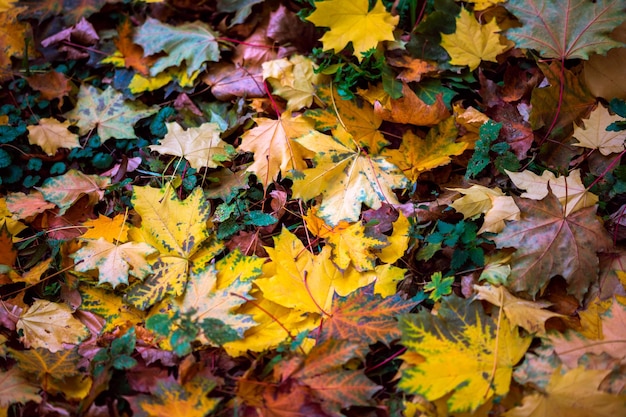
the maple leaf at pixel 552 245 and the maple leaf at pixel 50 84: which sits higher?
the maple leaf at pixel 50 84

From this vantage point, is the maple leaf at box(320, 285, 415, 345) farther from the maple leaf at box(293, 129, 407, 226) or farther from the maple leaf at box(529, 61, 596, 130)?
the maple leaf at box(529, 61, 596, 130)

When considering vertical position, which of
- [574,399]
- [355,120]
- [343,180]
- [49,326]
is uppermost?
[355,120]

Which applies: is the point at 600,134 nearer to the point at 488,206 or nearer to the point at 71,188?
the point at 488,206

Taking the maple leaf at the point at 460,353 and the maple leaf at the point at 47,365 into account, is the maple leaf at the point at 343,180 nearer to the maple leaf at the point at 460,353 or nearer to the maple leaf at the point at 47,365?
the maple leaf at the point at 460,353

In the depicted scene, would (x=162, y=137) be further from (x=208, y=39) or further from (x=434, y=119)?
(x=434, y=119)

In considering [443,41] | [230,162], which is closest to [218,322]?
[230,162]

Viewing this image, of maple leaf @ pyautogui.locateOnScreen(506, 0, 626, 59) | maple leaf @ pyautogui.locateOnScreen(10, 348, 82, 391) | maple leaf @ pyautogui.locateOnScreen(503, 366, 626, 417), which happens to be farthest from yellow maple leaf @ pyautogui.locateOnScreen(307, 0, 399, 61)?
maple leaf @ pyautogui.locateOnScreen(10, 348, 82, 391)

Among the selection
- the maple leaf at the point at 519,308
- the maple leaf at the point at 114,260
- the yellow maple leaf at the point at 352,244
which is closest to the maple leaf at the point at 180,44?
the maple leaf at the point at 114,260

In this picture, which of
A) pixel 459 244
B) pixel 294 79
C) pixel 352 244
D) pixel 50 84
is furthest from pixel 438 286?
pixel 50 84
